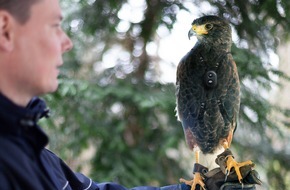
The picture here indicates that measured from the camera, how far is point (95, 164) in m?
2.67

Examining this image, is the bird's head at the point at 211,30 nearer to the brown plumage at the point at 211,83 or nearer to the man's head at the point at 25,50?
the brown plumage at the point at 211,83

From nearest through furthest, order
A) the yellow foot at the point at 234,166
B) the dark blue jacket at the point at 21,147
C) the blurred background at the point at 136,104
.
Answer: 1. the dark blue jacket at the point at 21,147
2. the yellow foot at the point at 234,166
3. the blurred background at the point at 136,104

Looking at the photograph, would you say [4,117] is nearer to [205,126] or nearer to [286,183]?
[205,126]

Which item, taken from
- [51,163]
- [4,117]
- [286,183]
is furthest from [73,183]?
[286,183]

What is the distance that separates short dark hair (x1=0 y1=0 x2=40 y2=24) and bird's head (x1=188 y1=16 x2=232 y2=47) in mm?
580

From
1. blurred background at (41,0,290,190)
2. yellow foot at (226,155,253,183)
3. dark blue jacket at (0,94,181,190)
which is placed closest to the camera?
dark blue jacket at (0,94,181,190)

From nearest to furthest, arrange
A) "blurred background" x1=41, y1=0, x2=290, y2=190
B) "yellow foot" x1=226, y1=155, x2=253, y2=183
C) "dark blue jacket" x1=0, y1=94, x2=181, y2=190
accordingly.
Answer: "dark blue jacket" x1=0, y1=94, x2=181, y2=190 < "yellow foot" x1=226, y1=155, x2=253, y2=183 < "blurred background" x1=41, y1=0, x2=290, y2=190

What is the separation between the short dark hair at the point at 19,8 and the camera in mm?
791

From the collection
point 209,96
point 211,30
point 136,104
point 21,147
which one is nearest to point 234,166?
point 209,96

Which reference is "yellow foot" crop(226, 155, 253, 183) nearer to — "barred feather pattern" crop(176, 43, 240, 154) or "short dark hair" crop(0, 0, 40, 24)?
"barred feather pattern" crop(176, 43, 240, 154)

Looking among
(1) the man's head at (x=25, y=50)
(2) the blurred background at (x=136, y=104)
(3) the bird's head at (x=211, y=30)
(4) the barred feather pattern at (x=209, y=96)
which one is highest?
(1) the man's head at (x=25, y=50)

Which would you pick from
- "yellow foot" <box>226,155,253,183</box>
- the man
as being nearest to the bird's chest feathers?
"yellow foot" <box>226,155,253,183</box>

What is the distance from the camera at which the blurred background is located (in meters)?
2.25

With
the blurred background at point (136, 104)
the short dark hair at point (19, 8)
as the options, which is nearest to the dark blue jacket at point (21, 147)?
the short dark hair at point (19, 8)
